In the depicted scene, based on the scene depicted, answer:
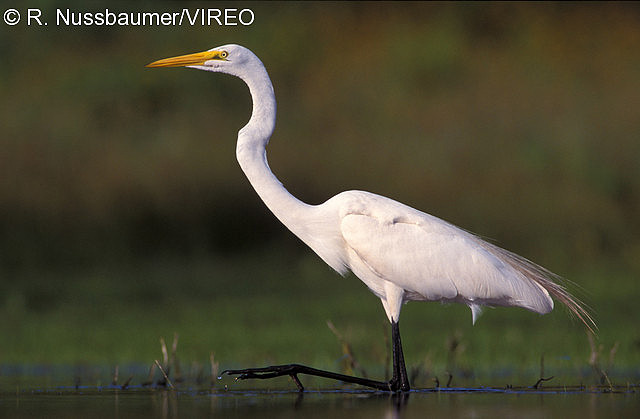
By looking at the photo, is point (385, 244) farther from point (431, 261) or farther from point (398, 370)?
point (398, 370)

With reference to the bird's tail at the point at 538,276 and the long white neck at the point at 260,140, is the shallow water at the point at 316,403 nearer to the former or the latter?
the bird's tail at the point at 538,276

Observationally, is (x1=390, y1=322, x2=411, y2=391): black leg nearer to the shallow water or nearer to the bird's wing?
the shallow water

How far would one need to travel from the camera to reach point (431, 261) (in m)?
8.81

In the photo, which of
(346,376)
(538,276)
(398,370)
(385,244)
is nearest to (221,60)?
(385,244)

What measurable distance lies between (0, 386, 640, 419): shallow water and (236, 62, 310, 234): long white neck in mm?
1293

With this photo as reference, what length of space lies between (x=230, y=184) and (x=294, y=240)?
177 cm

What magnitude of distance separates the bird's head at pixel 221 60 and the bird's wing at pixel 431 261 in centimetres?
120

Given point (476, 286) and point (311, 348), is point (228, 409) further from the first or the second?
point (311, 348)

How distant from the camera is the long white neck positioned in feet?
28.5

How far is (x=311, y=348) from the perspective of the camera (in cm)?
1163

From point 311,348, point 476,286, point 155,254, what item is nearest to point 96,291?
point 155,254

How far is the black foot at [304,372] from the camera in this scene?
8.51 meters

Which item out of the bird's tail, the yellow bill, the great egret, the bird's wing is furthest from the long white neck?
the bird's tail

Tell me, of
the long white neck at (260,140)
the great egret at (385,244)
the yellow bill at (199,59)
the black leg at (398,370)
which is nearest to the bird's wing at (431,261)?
the great egret at (385,244)
